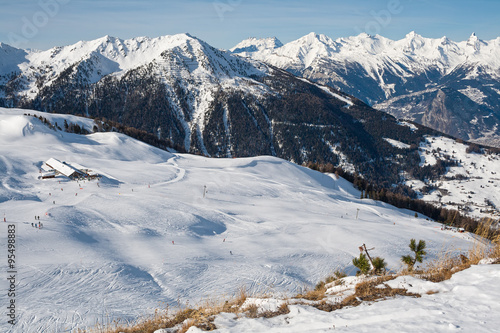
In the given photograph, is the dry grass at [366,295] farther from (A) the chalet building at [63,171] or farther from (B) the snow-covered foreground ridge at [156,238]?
(A) the chalet building at [63,171]

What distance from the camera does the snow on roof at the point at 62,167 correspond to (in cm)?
5534

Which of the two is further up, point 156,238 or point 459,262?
point 459,262

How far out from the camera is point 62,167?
2251 inches

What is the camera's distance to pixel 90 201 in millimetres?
39688

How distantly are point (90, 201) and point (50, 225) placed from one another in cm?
1051

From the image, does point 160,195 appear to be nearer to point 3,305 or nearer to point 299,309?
point 3,305

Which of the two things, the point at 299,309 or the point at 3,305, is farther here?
the point at 3,305

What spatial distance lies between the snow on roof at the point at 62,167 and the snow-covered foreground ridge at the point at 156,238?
2.12 metres

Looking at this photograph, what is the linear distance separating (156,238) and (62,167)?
122 feet

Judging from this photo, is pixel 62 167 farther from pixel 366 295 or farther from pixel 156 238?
pixel 366 295

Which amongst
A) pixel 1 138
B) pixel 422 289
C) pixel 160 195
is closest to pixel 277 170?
pixel 160 195

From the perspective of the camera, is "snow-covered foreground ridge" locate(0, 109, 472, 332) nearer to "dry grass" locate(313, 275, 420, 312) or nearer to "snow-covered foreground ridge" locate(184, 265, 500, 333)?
"dry grass" locate(313, 275, 420, 312)

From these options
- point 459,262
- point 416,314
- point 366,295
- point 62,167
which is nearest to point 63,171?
point 62,167

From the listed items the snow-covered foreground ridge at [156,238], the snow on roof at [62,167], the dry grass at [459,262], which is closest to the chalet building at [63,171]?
the snow on roof at [62,167]
